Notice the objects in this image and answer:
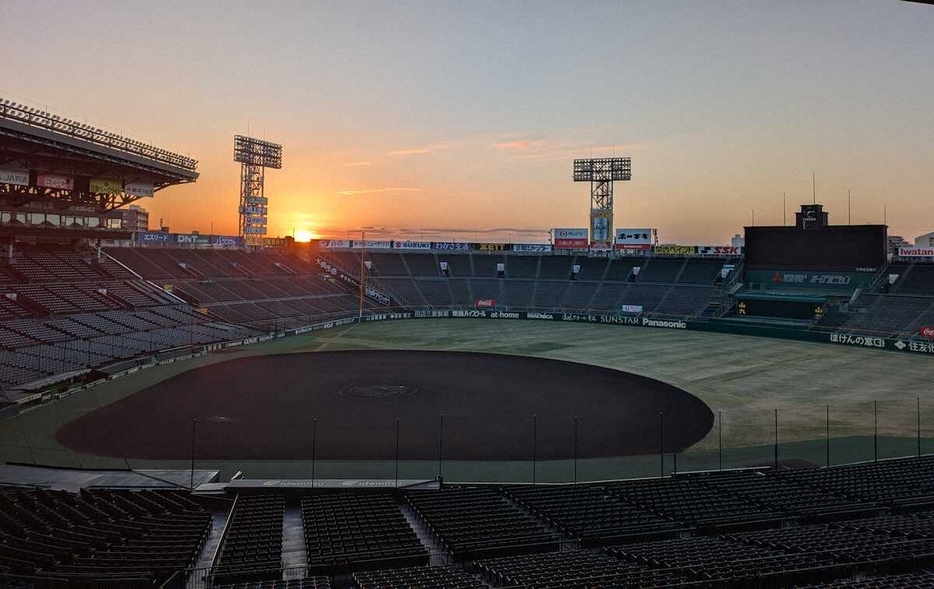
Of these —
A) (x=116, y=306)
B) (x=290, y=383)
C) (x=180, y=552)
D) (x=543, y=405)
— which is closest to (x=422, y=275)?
(x=116, y=306)

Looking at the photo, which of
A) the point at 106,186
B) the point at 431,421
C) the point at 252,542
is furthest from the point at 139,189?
the point at 252,542

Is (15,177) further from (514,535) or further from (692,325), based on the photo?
(692,325)

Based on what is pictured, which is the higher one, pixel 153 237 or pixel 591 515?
pixel 153 237

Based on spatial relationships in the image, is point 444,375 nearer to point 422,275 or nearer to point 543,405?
point 543,405

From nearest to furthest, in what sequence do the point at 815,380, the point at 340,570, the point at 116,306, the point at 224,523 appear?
the point at 340,570 → the point at 224,523 → the point at 815,380 → the point at 116,306

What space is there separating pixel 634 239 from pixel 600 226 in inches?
300

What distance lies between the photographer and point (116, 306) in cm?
6234

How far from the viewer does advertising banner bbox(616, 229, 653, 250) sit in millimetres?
102500

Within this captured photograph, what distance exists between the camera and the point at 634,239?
4072 inches

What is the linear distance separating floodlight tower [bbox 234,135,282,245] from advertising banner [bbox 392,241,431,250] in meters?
25.6

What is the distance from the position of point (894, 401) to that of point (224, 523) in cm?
4229

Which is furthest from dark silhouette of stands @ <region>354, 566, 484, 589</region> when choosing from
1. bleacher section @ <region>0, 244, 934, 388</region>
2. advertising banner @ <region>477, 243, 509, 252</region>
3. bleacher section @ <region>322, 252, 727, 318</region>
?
advertising banner @ <region>477, 243, 509, 252</region>

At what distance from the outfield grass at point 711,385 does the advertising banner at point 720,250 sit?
2249 centimetres

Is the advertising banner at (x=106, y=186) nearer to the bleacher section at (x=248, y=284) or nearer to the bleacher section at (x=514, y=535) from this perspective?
the bleacher section at (x=514, y=535)
